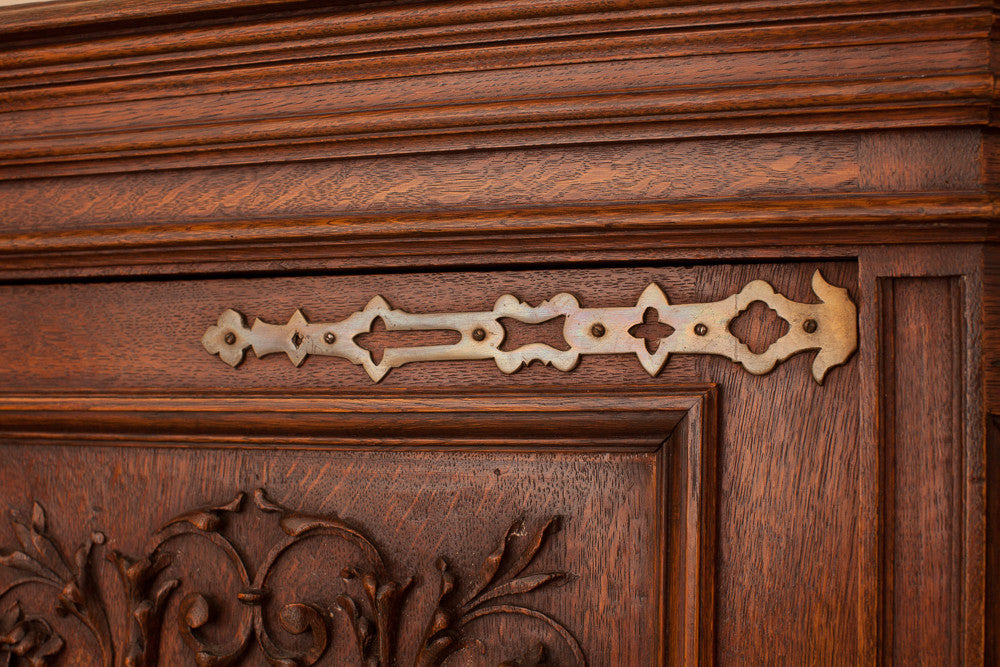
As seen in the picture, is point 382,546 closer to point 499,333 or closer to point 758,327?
point 499,333

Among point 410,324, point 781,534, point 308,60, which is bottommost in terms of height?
point 781,534

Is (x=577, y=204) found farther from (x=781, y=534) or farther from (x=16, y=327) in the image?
(x=16, y=327)

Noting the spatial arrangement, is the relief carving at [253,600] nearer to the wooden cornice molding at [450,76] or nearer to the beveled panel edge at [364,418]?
the beveled panel edge at [364,418]

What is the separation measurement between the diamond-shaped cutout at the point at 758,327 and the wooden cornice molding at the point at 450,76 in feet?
0.32

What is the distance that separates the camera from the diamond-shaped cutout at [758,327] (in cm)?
44

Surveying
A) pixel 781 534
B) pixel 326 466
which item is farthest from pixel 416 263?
A: pixel 781 534

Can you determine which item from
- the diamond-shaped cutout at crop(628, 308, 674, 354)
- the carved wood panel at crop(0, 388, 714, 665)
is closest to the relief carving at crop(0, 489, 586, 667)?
the carved wood panel at crop(0, 388, 714, 665)

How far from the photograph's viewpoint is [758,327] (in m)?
0.44

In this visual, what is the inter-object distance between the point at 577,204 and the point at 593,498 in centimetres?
17

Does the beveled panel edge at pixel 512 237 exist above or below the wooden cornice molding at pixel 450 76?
below

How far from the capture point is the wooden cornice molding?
1.37 ft

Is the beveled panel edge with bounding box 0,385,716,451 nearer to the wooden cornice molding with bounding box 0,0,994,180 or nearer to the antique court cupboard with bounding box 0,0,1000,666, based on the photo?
the antique court cupboard with bounding box 0,0,1000,666

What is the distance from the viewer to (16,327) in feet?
1.83

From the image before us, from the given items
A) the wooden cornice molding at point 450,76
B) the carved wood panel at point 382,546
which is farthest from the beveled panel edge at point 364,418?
the wooden cornice molding at point 450,76
